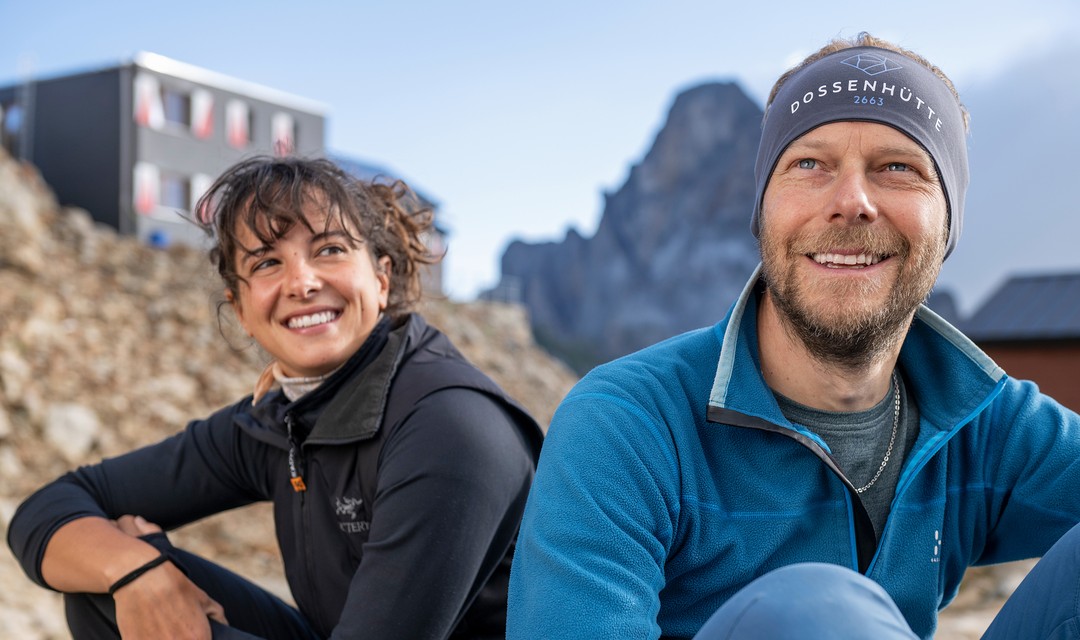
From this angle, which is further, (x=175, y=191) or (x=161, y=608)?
(x=175, y=191)

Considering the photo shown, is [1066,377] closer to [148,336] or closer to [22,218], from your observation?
[148,336]

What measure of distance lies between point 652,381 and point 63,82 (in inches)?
1067

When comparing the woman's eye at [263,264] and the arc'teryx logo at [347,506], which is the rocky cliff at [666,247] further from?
the arc'teryx logo at [347,506]

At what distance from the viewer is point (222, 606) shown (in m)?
3.05

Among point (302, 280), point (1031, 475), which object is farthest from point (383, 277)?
point (1031, 475)

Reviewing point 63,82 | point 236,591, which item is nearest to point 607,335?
point 63,82

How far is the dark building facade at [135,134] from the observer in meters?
24.3

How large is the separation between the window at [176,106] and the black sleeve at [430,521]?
82.2 ft

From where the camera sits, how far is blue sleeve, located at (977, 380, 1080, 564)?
2277 millimetres

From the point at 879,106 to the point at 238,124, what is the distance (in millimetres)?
26546

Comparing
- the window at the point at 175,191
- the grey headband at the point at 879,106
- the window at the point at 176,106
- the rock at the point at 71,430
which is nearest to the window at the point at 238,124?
the window at the point at 176,106

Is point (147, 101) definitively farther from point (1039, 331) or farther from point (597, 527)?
point (597, 527)

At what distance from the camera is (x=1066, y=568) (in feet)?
5.77

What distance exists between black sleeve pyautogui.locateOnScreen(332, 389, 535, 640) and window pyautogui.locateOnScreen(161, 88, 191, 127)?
25.1 meters
